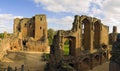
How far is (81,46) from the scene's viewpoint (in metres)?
31.0

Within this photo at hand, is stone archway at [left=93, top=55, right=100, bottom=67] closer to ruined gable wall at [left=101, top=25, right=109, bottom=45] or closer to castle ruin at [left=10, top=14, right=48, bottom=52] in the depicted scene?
ruined gable wall at [left=101, top=25, right=109, bottom=45]

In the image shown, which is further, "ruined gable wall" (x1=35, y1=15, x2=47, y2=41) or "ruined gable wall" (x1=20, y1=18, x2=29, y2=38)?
"ruined gable wall" (x1=20, y1=18, x2=29, y2=38)

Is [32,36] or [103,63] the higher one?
[32,36]

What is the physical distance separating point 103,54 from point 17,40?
2066cm

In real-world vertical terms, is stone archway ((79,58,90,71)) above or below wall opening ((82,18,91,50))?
below

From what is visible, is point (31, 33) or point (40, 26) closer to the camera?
point (40, 26)

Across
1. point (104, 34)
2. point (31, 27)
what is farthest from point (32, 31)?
point (104, 34)

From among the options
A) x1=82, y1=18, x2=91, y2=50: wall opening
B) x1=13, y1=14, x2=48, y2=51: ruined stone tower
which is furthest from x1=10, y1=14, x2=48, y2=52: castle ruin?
x1=82, y1=18, x2=91, y2=50: wall opening

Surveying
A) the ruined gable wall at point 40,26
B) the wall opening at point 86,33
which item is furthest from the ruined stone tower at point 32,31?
the wall opening at point 86,33

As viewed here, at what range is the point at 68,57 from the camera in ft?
93.7

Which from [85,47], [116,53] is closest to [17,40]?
[85,47]

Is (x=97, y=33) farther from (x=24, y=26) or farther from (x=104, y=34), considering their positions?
(x=24, y=26)

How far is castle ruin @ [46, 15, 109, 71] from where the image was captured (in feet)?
92.0

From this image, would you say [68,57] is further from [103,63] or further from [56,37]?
[103,63]
